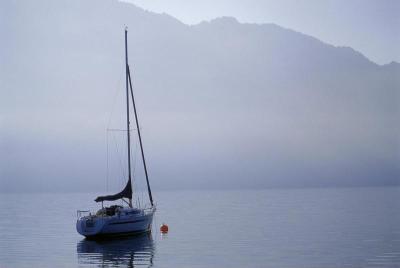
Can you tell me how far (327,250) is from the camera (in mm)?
45562

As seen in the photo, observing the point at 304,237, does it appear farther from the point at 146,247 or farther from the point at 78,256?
the point at 78,256

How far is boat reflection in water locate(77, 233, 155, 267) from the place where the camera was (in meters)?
40.4

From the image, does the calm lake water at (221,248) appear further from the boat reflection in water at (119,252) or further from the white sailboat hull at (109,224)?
the white sailboat hull at (109,224)

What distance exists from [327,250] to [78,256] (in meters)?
20.1

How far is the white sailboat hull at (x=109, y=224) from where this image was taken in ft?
169

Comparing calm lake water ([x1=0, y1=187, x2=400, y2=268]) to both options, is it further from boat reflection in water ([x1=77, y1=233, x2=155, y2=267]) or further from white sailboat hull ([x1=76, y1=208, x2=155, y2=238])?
white sailboat hull ([x1=76, y1=208, x2=155, y2=238])

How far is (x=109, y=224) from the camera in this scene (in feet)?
170

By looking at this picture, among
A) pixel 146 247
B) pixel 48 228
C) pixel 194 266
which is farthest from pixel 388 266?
pixel 48 228

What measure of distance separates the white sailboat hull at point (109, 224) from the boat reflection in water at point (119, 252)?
0.88m

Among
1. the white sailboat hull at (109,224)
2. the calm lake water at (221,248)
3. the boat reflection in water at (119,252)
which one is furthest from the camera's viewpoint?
the white sailboat hull at (109,224)

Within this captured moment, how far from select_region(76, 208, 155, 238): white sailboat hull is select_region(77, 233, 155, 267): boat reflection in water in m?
0.88

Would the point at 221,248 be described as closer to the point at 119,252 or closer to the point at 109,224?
the point at 119,252

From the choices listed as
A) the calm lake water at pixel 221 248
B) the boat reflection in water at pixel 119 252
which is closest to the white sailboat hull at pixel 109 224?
the boat reflection in water at pixel 119 252

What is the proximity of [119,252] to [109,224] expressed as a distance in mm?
6314
